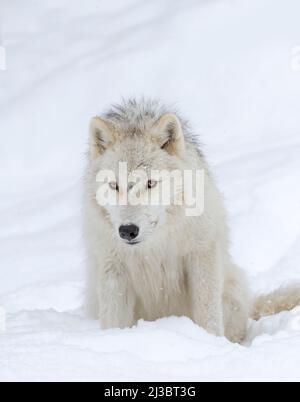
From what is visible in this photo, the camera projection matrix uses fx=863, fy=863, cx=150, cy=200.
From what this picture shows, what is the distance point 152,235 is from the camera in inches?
256

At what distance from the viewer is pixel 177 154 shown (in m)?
6.66

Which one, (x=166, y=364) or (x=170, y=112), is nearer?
(x=166, y=364)

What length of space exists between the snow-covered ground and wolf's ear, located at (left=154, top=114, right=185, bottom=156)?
1.32 meters

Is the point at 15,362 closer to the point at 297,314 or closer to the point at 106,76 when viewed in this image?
the point at 297,314

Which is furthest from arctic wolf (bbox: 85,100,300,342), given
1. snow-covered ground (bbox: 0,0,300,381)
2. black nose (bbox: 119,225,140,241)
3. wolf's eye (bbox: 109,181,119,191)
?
snow-covered ground (bbox: 0,0,300,381)

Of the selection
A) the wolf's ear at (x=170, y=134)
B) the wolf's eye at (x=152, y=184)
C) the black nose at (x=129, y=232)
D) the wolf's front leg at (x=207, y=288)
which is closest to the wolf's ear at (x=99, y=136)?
the wolf's ear at (x=170, y=134)

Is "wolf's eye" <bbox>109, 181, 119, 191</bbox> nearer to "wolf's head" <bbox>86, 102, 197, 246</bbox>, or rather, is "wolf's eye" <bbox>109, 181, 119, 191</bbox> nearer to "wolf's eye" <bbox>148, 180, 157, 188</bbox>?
"wolf's head" <bbox>86, 102, 197, 246</bbox>

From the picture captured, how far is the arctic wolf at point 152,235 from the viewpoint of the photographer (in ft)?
21.3

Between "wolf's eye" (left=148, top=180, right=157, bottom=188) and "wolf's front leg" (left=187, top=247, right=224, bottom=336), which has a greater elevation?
"wolf's eye" (left=148, top=180, right=157, bottom=188)

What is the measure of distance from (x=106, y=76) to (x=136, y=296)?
1160cm

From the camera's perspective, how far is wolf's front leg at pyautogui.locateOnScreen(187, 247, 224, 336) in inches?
265

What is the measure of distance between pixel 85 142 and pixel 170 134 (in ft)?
24.2

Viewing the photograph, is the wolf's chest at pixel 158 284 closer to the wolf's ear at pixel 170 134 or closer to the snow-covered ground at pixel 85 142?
the snow-covered ground at pixel 85 142
